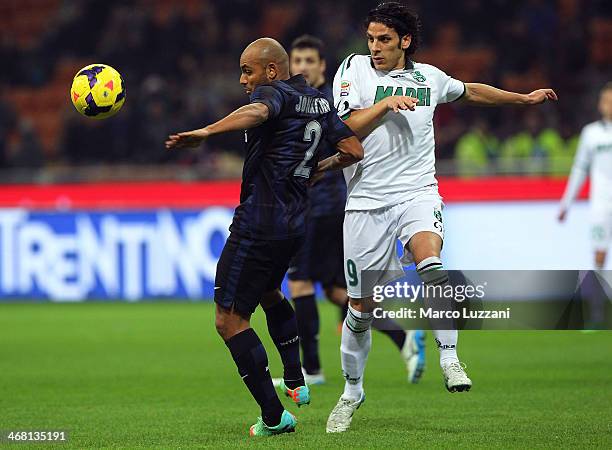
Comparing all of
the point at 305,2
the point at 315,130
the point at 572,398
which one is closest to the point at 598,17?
the point at 305,2

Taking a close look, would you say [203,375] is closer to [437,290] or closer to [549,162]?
[437,290]

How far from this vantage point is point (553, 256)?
14.0m

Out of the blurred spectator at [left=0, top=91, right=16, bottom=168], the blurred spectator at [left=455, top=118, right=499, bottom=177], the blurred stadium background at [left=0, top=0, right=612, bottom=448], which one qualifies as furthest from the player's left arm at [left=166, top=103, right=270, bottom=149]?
the blurred spectator at [left=0, top=91, right=16, bottom=168]

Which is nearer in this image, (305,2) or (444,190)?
(444,190)

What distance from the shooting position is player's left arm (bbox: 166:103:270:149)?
5254mm

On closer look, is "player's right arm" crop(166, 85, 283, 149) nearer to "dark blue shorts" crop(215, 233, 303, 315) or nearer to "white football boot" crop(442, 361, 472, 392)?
"dark blue shorts" crop(215, 233, 303, 315)

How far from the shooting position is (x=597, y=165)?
1284 cm

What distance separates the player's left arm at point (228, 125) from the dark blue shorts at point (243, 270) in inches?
30.3

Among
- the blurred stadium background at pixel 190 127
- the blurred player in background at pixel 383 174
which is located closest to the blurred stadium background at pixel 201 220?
the blurred stadium background at pixel 190 127

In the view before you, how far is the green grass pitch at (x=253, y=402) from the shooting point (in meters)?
6.18

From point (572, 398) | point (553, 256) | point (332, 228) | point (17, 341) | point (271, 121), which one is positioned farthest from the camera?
point (553, 256)

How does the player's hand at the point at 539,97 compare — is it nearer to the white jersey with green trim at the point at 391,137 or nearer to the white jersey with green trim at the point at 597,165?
the white jersey with green trim at the point at 391,137

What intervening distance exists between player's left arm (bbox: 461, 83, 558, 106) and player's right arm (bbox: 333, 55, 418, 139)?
2.32ft

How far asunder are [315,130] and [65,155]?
1345cm
